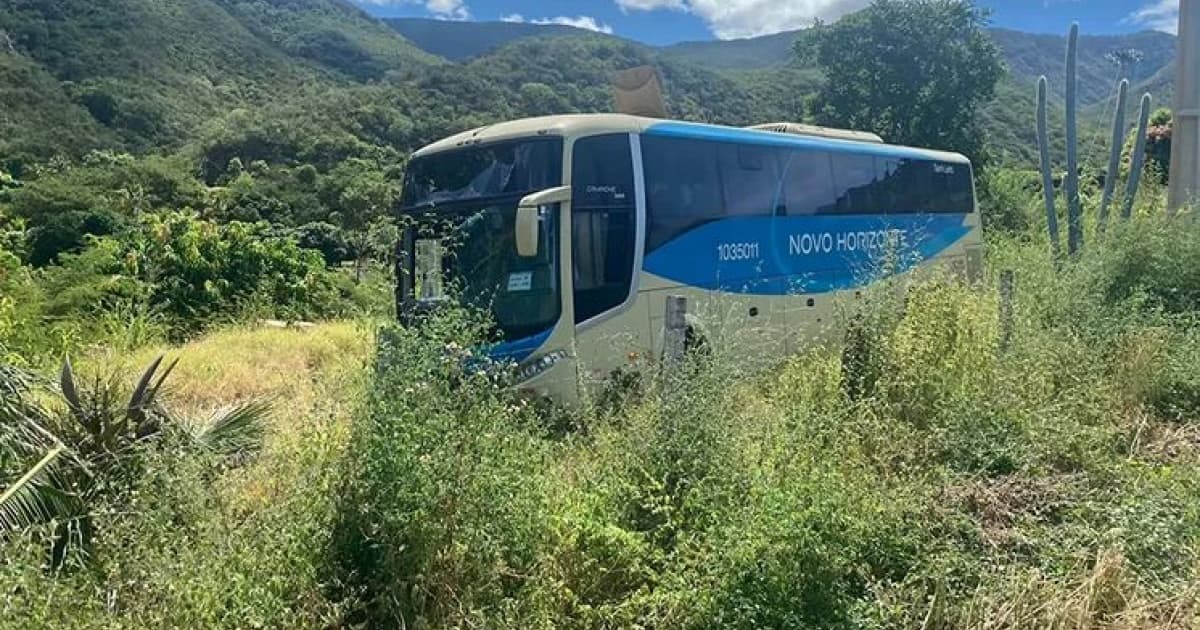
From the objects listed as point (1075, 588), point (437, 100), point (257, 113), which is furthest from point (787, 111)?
point (1075, 588)

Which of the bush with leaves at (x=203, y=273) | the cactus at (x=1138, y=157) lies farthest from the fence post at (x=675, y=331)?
the bush with leaves at (x=203, y=273)

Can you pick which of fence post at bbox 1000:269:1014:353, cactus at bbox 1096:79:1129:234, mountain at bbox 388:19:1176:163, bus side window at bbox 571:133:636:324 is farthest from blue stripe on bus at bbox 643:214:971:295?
mountain at bbox 388:19:1176:163

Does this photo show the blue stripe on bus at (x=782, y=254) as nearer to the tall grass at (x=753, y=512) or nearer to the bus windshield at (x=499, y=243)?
the bus windshield at (x=499, y=243)

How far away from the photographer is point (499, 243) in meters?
7.34

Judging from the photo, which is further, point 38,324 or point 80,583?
point 38,324

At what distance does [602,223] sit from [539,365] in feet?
4.88

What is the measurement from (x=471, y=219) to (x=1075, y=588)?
5357 millimetres

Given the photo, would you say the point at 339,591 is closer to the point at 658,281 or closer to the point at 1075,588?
the point at 1075,588

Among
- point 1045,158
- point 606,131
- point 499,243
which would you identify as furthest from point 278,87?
point 499,243

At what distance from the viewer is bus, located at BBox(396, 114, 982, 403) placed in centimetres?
729

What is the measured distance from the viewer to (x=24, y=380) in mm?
4266

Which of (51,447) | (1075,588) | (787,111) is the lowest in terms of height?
(1075,588)

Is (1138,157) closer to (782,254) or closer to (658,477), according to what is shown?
(782,254)

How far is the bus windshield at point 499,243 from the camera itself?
729cm
